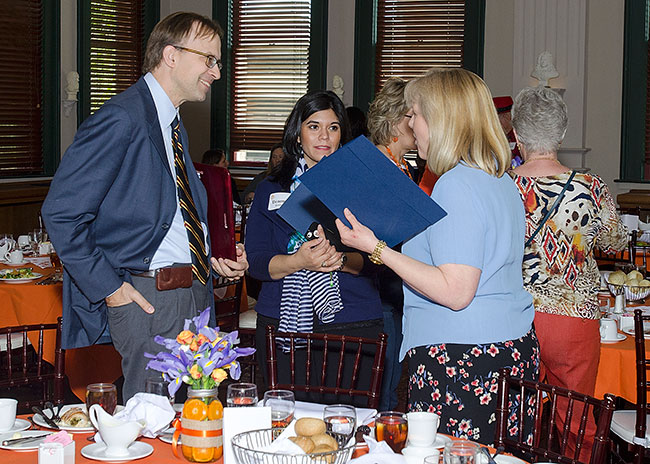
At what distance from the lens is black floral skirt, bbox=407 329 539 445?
2.25 m

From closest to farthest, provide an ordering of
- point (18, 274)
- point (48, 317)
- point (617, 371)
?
point (617, 371)
point (48, 317)
point (18, 274)

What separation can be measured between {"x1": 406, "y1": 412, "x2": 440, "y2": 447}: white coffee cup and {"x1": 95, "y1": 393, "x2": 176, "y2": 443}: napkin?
0.55 meters

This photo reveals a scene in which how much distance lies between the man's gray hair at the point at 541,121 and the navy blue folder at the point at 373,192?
0.94 m

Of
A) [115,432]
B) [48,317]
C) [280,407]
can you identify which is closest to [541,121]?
[280,407]

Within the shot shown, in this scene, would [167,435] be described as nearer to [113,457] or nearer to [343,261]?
[113,457]

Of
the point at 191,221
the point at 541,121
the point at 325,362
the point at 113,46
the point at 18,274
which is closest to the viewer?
the point at 191,221

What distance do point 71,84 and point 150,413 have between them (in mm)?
6858

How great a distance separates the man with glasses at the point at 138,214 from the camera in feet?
7.70

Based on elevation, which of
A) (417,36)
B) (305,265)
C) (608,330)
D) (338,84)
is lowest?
(608,330)

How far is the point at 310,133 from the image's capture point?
9.98 ft

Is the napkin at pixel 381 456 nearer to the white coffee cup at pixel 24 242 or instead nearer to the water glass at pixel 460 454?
the water glass at pixel 460 454

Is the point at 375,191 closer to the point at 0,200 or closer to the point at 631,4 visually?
the point at 0,200

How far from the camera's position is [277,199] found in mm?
2990

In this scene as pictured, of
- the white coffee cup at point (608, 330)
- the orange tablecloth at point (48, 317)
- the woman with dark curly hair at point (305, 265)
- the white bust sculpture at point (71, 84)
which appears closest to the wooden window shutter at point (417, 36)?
the white bust sculpture at point (71, 84)
